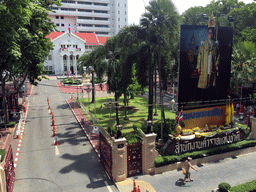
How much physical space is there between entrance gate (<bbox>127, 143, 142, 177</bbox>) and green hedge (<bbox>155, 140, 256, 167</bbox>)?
136 centimetres

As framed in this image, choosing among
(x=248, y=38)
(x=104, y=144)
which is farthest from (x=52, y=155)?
(x=248, y=38)

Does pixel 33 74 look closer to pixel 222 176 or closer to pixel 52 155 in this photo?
pixel 52 155

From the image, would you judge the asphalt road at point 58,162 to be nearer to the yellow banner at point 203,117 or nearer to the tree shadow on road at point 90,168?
the tree shadow on road at point 90,168

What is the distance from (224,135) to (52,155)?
49.4 ft

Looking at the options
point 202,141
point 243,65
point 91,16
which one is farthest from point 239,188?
point 91,16

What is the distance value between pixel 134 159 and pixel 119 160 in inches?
53.6

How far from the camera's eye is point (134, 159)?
1591cm

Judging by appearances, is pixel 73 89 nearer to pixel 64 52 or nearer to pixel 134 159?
pixel 64 52

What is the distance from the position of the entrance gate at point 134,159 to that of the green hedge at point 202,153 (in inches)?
53.4

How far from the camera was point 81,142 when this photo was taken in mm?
22484

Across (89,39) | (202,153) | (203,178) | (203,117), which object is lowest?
(203,178)

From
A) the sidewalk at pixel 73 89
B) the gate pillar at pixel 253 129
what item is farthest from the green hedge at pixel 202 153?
the sidewalk at pixel 73 89

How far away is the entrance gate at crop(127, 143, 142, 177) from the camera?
1563 cm

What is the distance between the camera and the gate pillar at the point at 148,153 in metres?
15.8
